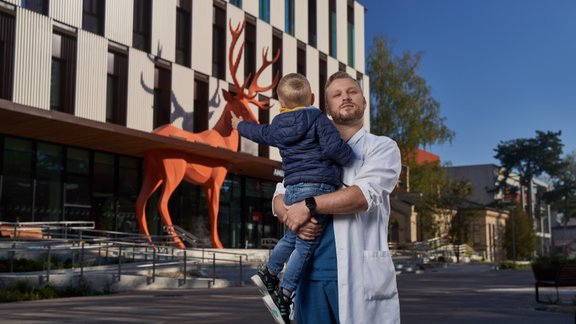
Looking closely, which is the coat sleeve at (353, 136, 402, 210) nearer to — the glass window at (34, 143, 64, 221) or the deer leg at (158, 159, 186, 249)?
the deer leg at (158, 159, 186, 249)

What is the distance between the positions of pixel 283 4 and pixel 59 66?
16.1 meters

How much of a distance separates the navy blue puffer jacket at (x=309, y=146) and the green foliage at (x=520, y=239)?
52.0m

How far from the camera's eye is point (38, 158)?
24.1m

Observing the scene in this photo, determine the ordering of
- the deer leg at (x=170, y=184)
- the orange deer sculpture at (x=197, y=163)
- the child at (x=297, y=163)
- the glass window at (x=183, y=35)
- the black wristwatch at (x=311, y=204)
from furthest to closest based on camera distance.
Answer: the glass window at (x=183, y=35)
the orange deer sculpture at (x=197, y=163)
the deer leg at (x=170, y=184)
the child at (x=297, y=163)
the black wristwatch at (x=311, y=204)

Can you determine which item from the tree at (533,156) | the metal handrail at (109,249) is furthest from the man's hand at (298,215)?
the tree at (533,156)

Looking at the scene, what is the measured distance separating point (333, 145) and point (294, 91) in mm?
526

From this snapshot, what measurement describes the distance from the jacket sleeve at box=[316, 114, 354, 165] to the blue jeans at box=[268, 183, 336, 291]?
162 millimetres

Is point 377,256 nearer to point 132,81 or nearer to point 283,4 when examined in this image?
point 132,81

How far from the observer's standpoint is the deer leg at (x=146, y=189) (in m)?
23.8

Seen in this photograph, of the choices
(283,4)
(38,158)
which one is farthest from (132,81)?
(283,4)

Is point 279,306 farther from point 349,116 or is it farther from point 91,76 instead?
→ point 91,76

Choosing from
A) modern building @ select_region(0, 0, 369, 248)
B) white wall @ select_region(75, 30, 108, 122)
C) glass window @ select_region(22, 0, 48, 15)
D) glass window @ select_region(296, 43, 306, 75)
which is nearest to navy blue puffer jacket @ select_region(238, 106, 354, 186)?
modern building @ select_region(0, 0, 369, 248)

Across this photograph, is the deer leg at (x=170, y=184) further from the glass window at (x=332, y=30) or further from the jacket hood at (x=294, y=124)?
the jacket hood at (x=294, y=124)

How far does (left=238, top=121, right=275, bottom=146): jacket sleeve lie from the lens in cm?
368
